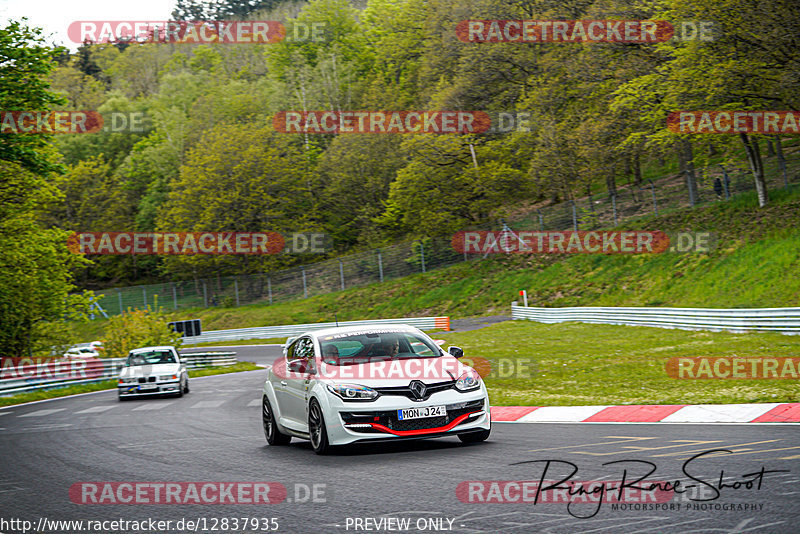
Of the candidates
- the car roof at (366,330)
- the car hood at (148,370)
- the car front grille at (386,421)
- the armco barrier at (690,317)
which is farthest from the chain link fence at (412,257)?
the car front grille at (386,421)

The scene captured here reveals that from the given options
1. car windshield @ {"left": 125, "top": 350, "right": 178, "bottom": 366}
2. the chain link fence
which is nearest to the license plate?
car windshield @ {"left": 125, "top": 350, "right": 178, "bottom": 366}

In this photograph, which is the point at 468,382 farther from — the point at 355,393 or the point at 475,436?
the point at 355,393

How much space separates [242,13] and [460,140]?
109 metres

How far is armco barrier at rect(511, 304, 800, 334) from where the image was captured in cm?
2247

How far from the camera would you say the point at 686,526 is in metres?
5.35

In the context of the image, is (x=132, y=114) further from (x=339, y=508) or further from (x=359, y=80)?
(x=339, y=508)

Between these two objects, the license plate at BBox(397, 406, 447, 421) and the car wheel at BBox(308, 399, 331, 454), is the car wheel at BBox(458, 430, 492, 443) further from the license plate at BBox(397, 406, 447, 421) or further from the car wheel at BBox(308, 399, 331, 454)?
the car wheel at BBox(308, 399, 331, 454)

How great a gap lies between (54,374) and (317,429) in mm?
24265

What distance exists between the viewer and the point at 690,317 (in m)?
27.8

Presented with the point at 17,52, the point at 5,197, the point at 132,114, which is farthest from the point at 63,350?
the point at 132,114

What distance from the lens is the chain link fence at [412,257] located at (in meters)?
42.8

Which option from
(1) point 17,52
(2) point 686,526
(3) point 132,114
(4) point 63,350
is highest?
(3) point 132,114

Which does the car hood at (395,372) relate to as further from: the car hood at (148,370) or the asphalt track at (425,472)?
the car hood at (148,370)

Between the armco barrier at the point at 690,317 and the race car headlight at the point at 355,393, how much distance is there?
1648 cm
